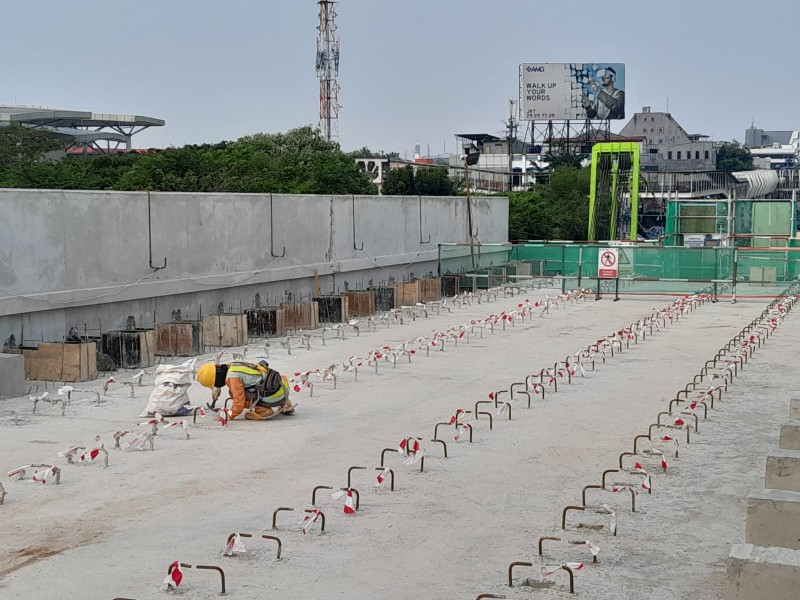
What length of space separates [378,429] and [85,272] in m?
10.7

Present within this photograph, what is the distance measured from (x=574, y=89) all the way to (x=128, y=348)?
9601 centimetres

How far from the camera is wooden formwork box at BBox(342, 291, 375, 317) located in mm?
33156

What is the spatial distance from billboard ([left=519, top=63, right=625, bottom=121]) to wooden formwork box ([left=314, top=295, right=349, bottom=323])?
281ft

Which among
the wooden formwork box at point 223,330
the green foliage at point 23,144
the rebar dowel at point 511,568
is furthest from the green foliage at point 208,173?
the rebar dowel at point 511,568

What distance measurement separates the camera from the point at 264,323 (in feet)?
92.9

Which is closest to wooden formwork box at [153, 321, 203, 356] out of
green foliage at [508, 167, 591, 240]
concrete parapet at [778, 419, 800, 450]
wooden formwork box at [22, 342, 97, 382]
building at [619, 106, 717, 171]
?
wooden formwork box at [22, 342, 97, 382]

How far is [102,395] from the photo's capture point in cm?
1966

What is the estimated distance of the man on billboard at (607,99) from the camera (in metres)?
113

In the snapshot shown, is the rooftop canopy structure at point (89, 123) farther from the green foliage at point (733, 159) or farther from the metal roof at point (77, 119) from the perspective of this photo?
the green foliage at point (733, 159)

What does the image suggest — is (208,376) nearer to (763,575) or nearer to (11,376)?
(11,376)

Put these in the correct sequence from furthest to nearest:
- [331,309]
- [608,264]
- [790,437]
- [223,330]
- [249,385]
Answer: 1. [608,264]
2. [331,309]
3. [223,330]
4. [249,385]
5. [790,437]

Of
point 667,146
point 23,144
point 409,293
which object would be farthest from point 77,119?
point 409,293

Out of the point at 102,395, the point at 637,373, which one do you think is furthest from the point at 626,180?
the point at 102,395

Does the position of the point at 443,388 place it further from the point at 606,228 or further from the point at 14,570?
the point at 606,228
